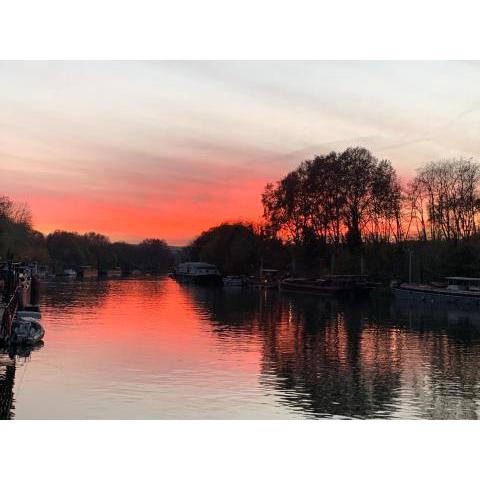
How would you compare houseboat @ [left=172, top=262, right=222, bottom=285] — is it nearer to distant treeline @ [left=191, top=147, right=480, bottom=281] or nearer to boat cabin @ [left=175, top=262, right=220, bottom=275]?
boat cabin @ [left=175, top=262, right=220, bottom=275]

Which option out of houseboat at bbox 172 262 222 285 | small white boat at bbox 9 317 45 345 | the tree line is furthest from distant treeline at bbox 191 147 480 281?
small white boat at bbox 9 317 45 345

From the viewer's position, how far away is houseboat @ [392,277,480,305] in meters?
73.6

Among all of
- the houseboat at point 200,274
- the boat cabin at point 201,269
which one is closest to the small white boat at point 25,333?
the houseboat at point 200,274

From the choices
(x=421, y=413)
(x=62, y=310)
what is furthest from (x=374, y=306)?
(x=421, y=413)

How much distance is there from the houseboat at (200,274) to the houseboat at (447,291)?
67085mm

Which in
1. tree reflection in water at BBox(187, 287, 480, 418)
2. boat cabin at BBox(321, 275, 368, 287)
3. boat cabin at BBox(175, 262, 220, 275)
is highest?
boat cabin at BBox(175, 262, 220, 275)

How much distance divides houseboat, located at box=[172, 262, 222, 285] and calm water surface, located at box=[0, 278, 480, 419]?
289 feet

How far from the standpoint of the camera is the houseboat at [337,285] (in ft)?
305

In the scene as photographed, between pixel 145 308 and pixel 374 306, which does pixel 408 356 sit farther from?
pixel 145 308

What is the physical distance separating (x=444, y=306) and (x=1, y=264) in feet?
150

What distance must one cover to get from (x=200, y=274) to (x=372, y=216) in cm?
6071

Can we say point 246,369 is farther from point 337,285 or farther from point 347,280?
point 337,285

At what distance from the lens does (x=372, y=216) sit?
101562mm

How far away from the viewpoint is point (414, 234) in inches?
4205
